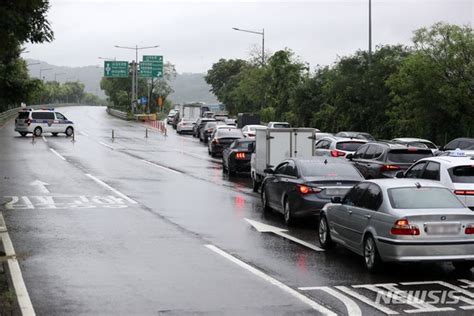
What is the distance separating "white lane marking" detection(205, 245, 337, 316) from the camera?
8875 mm

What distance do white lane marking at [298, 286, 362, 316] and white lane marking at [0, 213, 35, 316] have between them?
3.58 m

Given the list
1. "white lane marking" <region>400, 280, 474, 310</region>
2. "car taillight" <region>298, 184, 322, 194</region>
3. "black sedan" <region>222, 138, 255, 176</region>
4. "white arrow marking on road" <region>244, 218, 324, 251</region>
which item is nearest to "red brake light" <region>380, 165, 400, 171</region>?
"white arrow marking on road" <region>244, 218, 324, 251</region>

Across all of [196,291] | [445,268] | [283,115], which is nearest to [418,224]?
[445,268]

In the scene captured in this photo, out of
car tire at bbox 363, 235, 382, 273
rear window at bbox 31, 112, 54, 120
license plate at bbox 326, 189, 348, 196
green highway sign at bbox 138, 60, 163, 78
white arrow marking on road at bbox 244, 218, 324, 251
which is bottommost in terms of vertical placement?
white arrow marking on road at bbox 244, 218, 324, 251

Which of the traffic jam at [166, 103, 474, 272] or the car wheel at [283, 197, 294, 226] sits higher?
the traffic jam at [166, 103, 474, 272]

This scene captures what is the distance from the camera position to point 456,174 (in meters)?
14.7

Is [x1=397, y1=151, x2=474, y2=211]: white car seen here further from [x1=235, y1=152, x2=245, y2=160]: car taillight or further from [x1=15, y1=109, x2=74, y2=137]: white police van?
[x1=15, y1=109, x2=74, y2=137]: white police van

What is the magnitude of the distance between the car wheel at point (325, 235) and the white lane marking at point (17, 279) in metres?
5.26

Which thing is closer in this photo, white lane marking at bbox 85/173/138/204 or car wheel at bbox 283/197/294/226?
car wheel at bbox 283/197/294/226

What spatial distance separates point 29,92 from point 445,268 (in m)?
49.8

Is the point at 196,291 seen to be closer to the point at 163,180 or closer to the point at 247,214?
the point at 247,214

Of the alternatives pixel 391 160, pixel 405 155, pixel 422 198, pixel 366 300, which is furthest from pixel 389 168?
pixel 366 300

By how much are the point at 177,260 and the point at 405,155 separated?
36.5ft

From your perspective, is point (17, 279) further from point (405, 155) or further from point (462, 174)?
point (405, 155)
